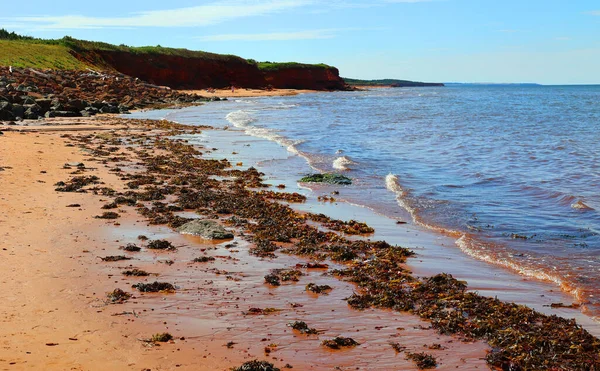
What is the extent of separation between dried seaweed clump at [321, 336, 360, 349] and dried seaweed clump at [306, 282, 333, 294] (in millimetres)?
1458

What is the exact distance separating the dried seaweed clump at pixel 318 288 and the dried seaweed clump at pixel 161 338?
6.84 feet

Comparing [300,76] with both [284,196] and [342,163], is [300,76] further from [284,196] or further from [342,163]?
[284,196]

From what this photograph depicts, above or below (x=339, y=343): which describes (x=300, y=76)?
above

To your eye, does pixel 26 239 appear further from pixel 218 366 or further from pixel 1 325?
pixel 218 366

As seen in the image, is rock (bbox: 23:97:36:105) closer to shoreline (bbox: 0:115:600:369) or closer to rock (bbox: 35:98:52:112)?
rock (bbox: 35:98:52:112)

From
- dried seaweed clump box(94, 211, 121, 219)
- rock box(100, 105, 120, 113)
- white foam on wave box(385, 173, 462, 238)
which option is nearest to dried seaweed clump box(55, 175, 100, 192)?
dried seaweed clump box(94, 211, 121, 219)

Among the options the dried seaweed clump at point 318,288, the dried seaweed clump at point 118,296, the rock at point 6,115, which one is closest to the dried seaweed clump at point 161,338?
the dried seaweed clump at point 118,296

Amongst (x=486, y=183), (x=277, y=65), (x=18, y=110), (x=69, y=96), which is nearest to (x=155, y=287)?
(x=486, y=183)

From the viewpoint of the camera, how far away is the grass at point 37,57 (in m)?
51.0

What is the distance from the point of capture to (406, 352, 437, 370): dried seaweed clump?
521 cm

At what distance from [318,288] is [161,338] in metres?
2.26

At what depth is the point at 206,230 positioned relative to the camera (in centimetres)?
942

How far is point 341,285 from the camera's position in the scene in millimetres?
7406

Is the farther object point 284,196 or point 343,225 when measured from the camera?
point 284,196
